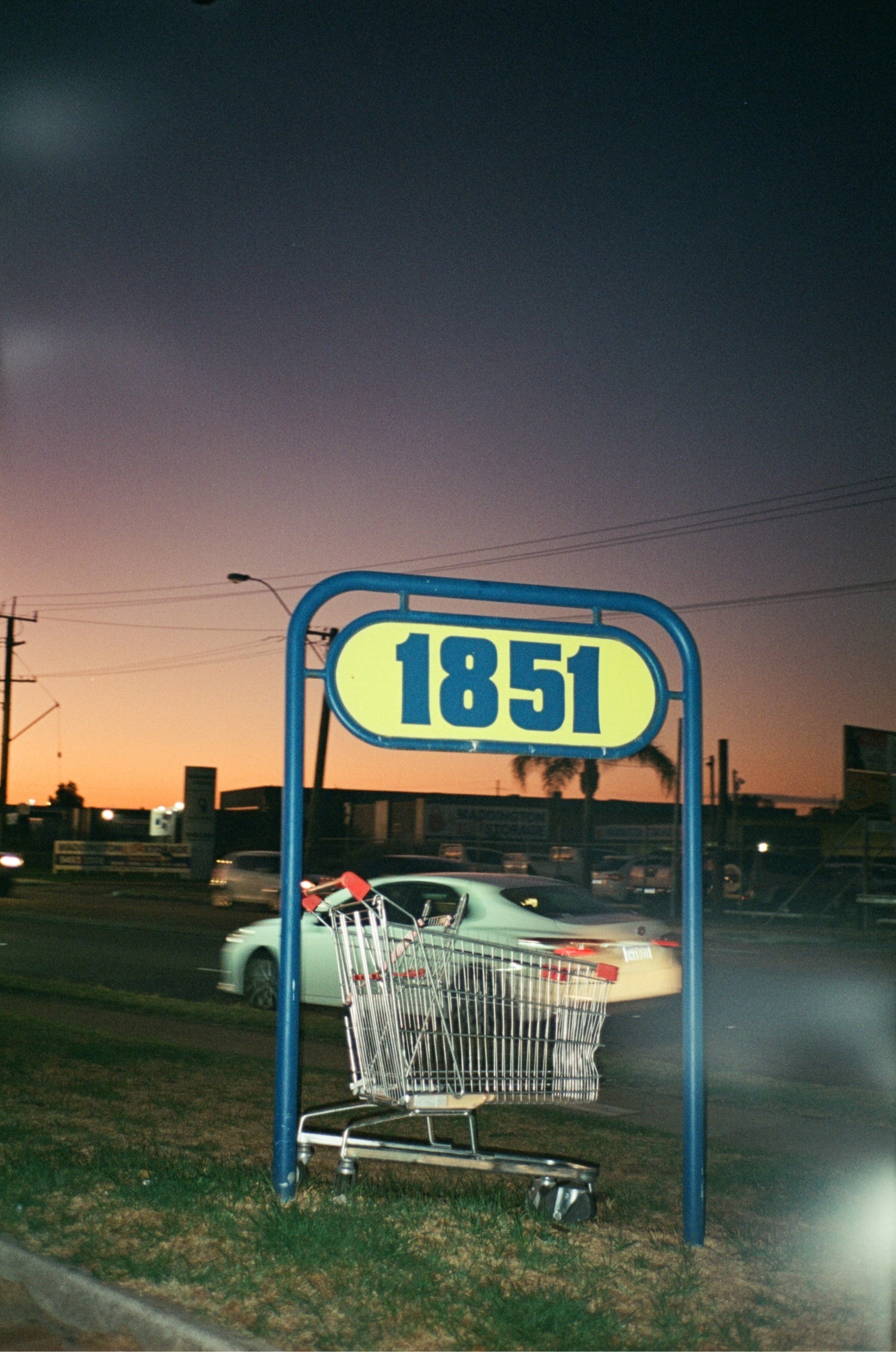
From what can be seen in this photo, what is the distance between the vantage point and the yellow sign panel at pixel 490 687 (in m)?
5.86

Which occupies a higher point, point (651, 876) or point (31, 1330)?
point (651, 876)

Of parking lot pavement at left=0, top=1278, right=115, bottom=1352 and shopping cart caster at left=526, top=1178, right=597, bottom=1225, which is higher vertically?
shopping cart caster at left=526, top=1178, right=597, bottom=1225

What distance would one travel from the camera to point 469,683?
593 cm

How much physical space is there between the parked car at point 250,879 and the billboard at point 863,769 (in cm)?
1502

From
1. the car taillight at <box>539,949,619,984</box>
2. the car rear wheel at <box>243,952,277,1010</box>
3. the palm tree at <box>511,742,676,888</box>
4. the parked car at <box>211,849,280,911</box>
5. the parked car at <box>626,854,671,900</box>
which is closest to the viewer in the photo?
the car taillight at <box>539,949,619,984</box>

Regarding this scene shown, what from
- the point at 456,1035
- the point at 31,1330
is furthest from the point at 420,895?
the point at 31,1330

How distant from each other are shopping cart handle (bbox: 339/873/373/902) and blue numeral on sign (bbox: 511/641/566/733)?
3.20 ft

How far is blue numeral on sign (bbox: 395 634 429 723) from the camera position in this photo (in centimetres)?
588

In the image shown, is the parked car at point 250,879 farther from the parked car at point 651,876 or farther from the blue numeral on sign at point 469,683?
A: the blue numeral on sign at point 469,683

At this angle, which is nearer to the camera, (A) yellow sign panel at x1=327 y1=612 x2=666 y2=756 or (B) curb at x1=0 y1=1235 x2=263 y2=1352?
(B) curb at x1=0 y1=1235 x2=263 y2=1352

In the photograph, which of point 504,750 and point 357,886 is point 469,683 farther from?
point 357,886

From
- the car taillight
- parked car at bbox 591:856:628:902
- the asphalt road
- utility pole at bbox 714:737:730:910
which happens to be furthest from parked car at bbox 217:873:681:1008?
parked car at bbox 591:856:628:902

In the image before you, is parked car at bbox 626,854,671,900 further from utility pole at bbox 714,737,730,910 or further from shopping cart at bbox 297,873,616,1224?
shopping cart at bbox 297,873,616,1224

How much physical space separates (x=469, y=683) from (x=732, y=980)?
13637 mm
